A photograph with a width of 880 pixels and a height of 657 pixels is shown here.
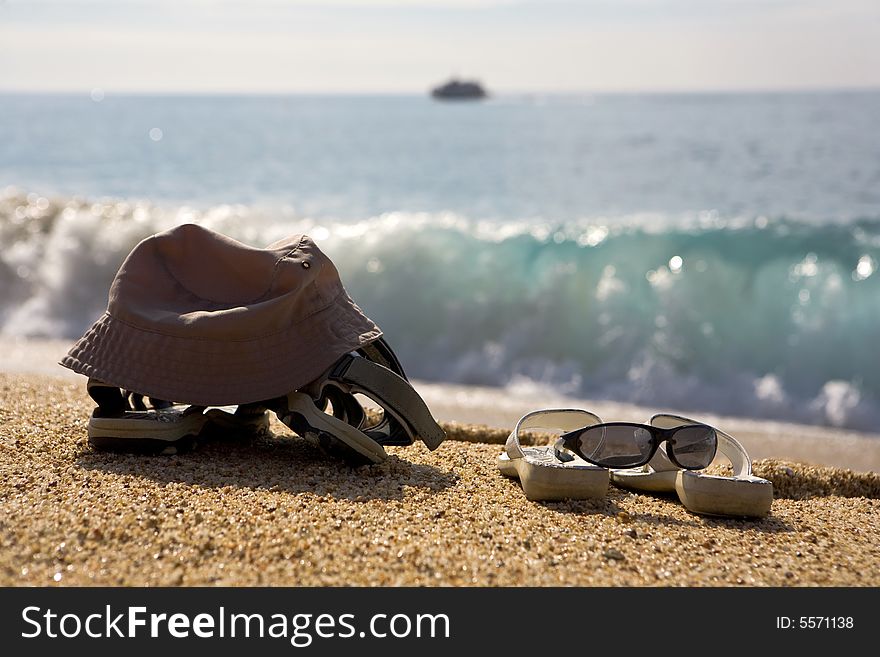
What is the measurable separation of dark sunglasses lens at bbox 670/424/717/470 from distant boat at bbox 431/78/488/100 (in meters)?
71.5

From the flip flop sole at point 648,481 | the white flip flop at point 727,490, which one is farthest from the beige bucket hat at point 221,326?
the white flip flop at point 727,490

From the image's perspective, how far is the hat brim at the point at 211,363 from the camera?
345cm

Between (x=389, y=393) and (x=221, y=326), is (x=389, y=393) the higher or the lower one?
the lower one

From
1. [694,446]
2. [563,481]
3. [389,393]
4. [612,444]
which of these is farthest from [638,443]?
[389,393]

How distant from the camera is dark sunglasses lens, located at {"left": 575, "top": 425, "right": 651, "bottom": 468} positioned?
11.1 ft

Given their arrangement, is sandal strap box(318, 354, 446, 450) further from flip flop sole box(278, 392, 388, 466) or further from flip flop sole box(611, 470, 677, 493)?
flip flop sole box(611, 470, 677, 493)

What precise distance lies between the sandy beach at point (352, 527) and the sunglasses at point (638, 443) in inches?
6.5

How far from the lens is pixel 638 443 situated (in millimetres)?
3410

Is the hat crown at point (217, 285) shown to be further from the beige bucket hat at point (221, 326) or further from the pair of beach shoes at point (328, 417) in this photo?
the pair of beach shoes at point (328, 417)

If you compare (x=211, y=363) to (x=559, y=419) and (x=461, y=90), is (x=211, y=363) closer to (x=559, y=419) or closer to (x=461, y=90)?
(x=559, y=419)

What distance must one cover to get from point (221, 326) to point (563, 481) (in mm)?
1400
